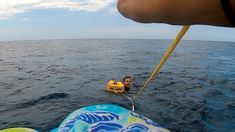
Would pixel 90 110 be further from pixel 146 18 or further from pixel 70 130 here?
pixel 146 18

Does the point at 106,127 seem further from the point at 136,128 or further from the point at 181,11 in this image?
the point at 181,11

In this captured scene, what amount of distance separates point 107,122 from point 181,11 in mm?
6596

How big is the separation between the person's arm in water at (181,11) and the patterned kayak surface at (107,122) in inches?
243

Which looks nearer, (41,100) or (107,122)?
(107,122)

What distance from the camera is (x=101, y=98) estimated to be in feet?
58.3

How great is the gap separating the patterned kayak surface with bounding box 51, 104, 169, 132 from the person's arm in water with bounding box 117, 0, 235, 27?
20.2ft

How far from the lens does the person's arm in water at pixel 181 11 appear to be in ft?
2.73

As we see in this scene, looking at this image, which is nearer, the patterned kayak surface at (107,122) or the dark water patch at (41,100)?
the patterned kayak surface at (107,122)

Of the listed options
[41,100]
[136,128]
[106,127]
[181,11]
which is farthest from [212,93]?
[181,11]

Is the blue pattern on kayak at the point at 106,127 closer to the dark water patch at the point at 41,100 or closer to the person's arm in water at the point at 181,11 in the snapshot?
the person's arm in water at the point at 181,11

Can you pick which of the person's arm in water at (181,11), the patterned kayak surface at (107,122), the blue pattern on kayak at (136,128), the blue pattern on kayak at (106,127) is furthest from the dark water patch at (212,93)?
the person's arm in water at (181,11)

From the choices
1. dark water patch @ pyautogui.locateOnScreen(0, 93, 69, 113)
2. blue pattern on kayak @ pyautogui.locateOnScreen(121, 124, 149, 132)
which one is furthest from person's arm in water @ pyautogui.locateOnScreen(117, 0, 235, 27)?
dark water patch @ pyautogui.locateOnScreen(0, 93, 69, 113)

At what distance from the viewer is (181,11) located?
898 mm

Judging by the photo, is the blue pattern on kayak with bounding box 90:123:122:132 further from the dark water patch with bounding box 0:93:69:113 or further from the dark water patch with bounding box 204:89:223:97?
the dark water patch with bounding box 204:89:223:97
